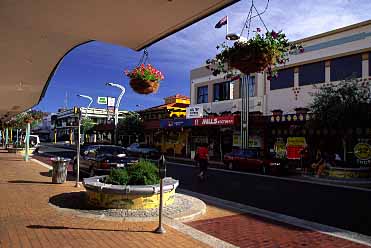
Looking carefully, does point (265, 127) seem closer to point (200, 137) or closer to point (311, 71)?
point (311, 71)

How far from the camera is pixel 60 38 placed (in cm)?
Result: 442

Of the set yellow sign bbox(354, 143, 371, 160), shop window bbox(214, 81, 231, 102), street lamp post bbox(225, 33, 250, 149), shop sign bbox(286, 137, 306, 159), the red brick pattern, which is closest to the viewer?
the red brick pattern

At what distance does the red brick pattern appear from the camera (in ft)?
21.0

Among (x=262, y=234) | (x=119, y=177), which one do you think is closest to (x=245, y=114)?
(x=119, y=177)

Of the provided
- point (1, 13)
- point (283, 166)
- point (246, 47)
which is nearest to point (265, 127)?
point (283, 166)

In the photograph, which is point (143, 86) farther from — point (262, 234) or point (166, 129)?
point (166, 129)

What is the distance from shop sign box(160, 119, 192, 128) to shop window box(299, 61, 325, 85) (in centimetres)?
1129

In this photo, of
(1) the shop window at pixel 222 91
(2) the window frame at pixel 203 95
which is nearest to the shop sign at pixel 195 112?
(1) the shop window at pixel 222 91

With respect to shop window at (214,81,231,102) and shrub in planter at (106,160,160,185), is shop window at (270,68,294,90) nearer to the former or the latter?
shop window at (214,81,231,102)

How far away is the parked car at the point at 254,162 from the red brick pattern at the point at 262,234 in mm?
12567

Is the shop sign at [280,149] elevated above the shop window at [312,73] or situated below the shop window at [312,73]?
below

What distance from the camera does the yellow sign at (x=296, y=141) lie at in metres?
25.1

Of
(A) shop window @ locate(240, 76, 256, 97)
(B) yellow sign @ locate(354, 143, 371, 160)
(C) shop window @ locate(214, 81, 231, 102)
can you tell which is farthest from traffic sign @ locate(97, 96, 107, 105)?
(B) yellow sign @ locate(354, 143, 371, 160)

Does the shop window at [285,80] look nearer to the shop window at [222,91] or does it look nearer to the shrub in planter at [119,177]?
the shop window at [222,91]
